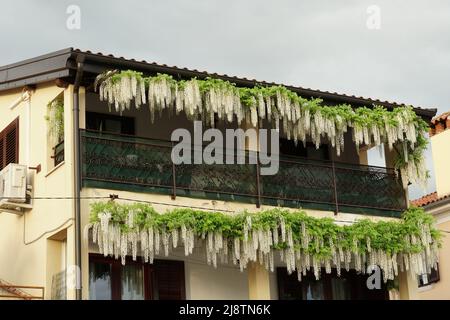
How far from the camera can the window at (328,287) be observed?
68.8ft

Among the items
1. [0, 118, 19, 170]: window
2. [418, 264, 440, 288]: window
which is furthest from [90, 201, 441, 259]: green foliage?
[418, 264, 440, 288]: window

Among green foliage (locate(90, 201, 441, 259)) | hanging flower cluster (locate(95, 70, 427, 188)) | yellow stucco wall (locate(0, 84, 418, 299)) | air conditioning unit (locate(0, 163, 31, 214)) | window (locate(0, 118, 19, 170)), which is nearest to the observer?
green foliage (locate(90, 201, 441, 259))

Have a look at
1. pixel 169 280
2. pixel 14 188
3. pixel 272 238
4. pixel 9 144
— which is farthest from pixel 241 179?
pixel 9 144

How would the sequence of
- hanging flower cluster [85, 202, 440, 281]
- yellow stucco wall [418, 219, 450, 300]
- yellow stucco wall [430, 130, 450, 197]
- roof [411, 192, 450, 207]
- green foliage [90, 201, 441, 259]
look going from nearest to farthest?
hanging flower cluster [85, 202, 440, 281]
green foliage [90, 201, 441, 259]
yellow stucco wall [418, 219, 450, 300]
roof [411, 192, 450, 207]
yellow stucco wall [430, 130, 450, 197]

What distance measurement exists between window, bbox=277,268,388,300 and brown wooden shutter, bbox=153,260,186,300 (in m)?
2.27

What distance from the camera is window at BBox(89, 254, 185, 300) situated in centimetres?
1862

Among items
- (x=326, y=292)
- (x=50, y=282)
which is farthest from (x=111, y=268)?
(x=326, y=292)

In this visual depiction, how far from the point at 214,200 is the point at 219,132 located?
207cm

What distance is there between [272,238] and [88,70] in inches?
177

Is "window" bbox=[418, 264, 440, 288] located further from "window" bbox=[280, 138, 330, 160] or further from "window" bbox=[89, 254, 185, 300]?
"window" bbox=[89, 254, 185, 300]

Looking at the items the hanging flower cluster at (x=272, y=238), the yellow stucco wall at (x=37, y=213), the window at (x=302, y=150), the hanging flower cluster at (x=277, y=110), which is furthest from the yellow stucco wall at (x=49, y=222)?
the window at (x=302, y=150)

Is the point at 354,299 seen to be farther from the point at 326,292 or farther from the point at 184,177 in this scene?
the point at 184,177

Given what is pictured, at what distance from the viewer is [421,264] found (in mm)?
20422

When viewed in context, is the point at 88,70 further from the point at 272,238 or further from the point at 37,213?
the point at 272,238
